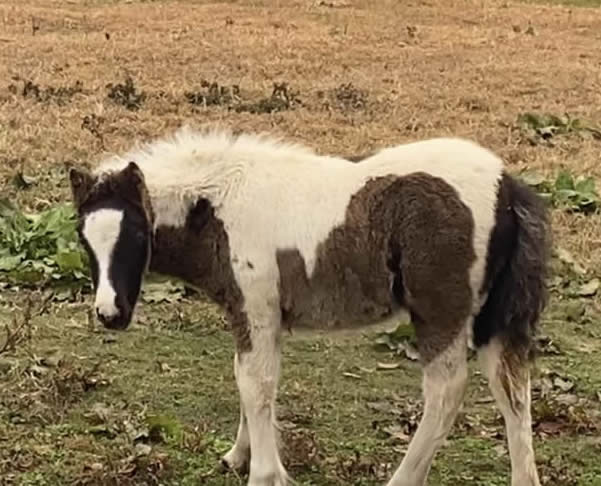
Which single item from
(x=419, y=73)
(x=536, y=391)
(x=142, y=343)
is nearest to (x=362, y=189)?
(x=536, y=391)

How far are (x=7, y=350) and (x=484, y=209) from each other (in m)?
3.05

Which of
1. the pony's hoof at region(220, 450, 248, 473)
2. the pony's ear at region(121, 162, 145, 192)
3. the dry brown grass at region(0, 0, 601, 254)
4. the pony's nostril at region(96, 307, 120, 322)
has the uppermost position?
the pony's ear at region(121, 162, 145, 192)

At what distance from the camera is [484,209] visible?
5551 mm

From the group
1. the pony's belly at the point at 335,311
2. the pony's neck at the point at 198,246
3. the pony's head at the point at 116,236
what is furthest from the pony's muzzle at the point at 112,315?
the pony's belly at the point at 335,311

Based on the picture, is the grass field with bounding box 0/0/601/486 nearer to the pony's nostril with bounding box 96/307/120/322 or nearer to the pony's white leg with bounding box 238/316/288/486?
the pony's white leg with bounding box 238/316/288/486

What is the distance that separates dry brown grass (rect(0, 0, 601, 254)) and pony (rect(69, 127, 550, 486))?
13.4 feet

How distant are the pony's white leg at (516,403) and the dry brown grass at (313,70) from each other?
13.3 ft

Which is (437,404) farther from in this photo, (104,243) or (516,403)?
(104,243)

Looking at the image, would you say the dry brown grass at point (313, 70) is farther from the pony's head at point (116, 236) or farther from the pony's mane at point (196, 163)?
the pony's head at point (116, 236)

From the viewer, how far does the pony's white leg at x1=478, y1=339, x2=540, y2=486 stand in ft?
18.6

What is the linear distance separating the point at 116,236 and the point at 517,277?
1.68 metres

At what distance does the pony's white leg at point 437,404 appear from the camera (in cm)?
555

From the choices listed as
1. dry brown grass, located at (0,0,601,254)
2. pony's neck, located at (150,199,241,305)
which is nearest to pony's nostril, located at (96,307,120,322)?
pony's neck, located at (150,199,241,305)

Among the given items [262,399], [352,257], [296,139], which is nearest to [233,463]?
[262,399]
